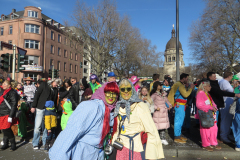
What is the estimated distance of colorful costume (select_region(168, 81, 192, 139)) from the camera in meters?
5.10

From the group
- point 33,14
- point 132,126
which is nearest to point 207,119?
point 132,126

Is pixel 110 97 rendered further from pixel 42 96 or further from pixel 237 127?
pixel 237 127

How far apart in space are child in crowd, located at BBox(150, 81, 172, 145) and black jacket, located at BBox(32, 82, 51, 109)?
3096mm

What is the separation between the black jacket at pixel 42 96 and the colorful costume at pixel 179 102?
368 cm

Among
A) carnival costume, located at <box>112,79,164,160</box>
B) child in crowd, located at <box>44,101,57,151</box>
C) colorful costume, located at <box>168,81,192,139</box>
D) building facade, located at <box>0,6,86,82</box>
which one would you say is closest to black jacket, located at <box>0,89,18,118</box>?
child in crowd, located at <box>44,101,57,151</box>

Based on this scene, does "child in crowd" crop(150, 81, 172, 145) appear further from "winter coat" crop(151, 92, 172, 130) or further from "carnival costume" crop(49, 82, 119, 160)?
"carnival costume" crop(49, 82, 119, 160)

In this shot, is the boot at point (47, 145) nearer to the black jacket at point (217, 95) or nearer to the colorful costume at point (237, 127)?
the black jacket at point (217, 95)

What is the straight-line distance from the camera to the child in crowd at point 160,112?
506 cm

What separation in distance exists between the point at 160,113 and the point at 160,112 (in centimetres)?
3

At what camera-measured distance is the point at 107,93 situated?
2281mm

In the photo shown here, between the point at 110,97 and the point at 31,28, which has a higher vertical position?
the point at 31,28

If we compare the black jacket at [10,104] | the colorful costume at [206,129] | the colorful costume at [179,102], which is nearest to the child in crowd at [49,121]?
the black jacket at [10,104]

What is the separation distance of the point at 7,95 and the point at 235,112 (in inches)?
245

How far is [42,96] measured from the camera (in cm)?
509
